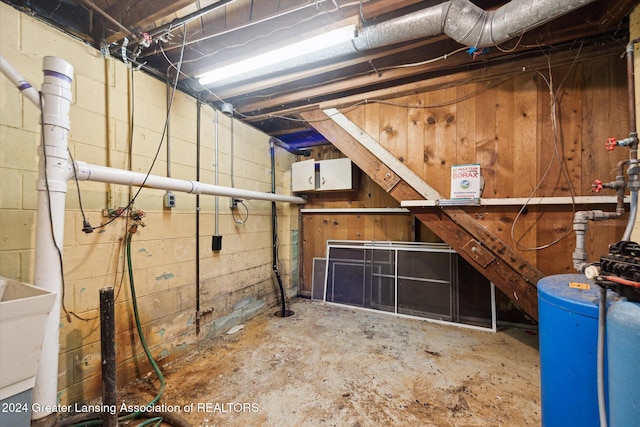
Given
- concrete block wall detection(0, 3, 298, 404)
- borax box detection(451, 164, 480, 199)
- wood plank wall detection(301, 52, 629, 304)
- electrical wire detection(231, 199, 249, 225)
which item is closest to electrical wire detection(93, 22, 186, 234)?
concrete block wall detection(0, 3, 298, 404)

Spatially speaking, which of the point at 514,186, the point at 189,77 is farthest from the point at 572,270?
the point at 189,77

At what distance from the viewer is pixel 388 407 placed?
154 cm

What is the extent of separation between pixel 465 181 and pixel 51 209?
2.54 m

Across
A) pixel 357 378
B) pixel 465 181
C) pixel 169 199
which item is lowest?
pixel 357 378

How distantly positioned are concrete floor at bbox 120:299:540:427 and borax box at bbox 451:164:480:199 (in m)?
1.30

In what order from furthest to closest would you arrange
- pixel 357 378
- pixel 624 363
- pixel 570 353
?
pixel 357 378, pixel 570 353, pixel 624 363

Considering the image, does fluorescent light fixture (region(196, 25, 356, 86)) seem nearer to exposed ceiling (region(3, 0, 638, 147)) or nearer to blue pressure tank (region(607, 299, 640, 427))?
exposed ceiling (region(3, 0, 638, 147))

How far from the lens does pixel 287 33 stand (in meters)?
1.62

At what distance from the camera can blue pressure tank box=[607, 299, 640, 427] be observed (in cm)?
76

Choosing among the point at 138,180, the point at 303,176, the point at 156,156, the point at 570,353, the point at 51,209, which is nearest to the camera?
the point at 570,353

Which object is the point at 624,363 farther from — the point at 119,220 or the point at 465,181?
the point at 119,220

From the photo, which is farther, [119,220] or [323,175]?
[323,175]

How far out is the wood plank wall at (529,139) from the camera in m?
1.76

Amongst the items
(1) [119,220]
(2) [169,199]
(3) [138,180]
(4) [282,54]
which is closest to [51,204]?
(3) [138,180]
